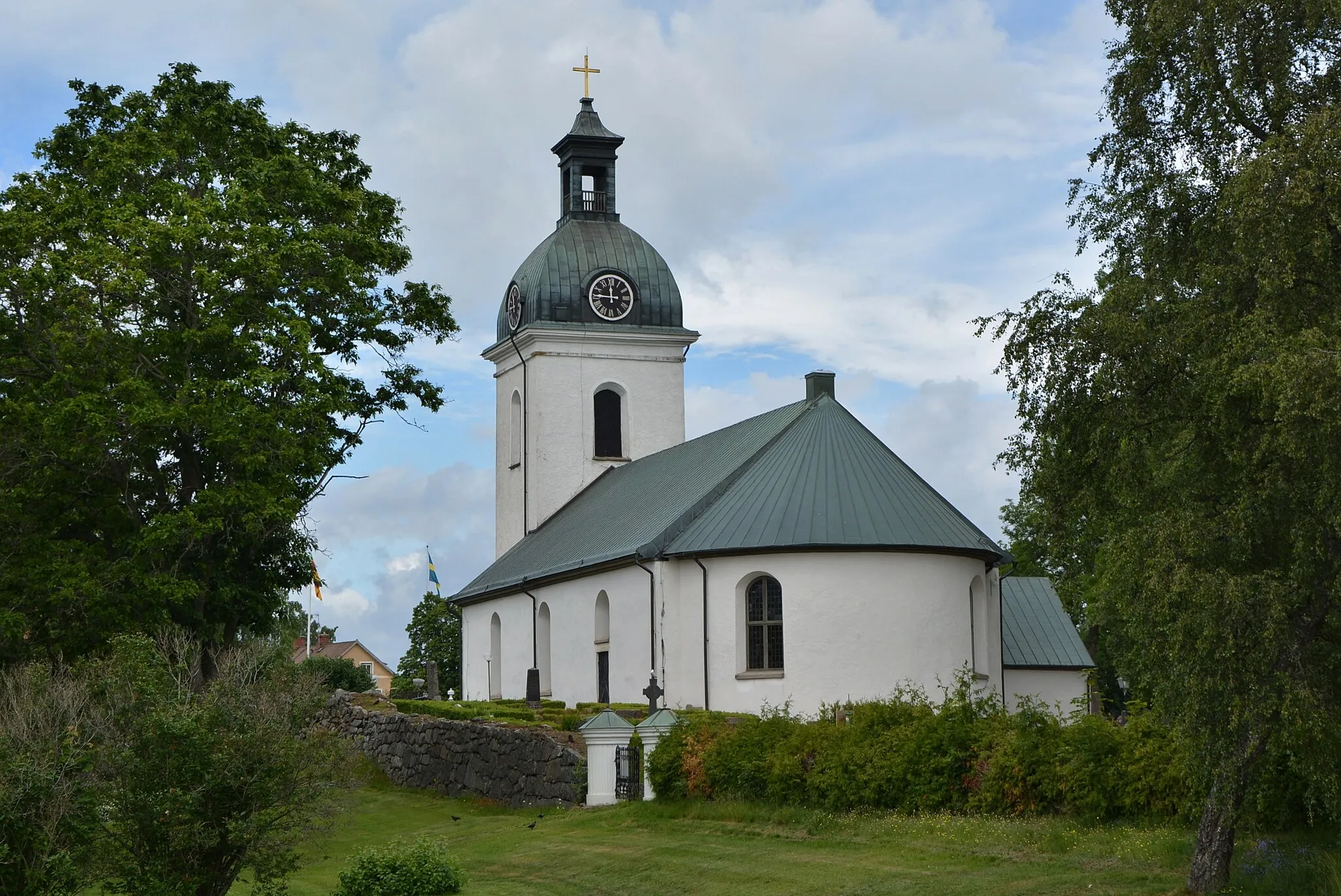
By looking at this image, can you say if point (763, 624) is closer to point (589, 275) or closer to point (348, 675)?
point (589, 275)

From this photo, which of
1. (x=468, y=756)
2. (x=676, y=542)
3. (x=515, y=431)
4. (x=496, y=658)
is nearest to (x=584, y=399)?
(x=515, y=431)

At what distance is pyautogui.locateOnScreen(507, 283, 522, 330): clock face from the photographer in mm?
44031

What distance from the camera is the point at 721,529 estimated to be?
30.3 metres

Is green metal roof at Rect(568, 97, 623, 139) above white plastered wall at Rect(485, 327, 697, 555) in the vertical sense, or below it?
above

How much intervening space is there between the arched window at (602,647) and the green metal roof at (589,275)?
1144 centimetres

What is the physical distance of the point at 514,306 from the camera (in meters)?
44.5

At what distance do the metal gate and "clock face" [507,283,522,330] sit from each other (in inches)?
947

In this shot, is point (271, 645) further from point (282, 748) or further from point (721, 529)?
point (721, 529)

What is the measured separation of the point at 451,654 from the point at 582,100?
87.0ft

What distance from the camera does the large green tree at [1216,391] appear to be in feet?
37.3

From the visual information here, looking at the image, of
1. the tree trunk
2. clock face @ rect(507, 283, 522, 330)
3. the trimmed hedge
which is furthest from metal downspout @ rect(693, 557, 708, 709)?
the tree trunk

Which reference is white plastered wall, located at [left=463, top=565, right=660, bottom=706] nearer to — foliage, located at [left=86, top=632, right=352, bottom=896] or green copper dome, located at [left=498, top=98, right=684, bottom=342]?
green copper dome, located at [left=498, top=98, right=684, bottom=342]

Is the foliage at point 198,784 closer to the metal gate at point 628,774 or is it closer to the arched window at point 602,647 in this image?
the metal gate at point 628,774

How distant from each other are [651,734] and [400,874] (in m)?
6.78
